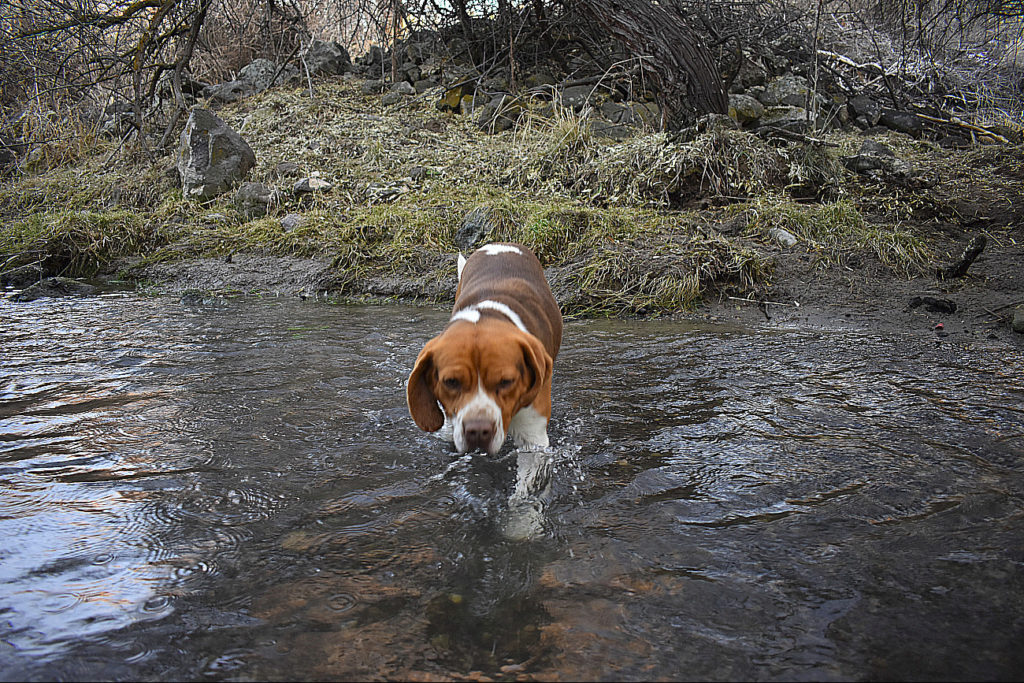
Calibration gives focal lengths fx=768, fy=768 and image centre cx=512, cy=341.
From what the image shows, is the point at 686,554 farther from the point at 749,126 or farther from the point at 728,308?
the point at 749,126

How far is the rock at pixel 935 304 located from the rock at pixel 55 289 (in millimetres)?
7404

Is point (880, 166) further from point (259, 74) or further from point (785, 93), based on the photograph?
point (259, 74)

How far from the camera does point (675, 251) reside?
21.9 feet

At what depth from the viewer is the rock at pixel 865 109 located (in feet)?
35.3

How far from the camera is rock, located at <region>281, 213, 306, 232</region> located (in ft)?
28.4

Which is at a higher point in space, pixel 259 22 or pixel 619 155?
pixel 259 22

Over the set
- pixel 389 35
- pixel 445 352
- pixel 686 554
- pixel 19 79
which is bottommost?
pixel 686 554

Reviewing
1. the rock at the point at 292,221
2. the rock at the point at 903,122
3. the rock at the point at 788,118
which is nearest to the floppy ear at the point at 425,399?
the rock at the point at 292,221

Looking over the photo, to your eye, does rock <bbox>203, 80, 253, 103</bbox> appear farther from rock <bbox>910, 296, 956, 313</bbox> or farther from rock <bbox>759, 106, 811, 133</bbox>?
rock <bbox>910, 296, 956, 313</bbox>

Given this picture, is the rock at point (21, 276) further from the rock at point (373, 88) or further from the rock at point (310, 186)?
the rock at point (373, 88)

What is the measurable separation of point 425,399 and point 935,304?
13.9 feet

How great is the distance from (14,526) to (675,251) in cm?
530

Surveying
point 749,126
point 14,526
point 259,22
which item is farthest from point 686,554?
point 259,22

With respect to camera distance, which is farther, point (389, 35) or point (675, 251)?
point (389, 35)
